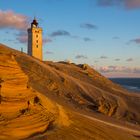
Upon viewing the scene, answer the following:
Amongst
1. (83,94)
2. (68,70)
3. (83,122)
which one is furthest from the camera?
(68,70)

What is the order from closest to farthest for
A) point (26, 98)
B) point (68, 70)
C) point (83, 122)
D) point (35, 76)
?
1. point (26, 98)
2. point (83, 122)
3. point (35, 76)
4. point (68, 70)

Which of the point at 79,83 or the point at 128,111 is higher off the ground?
the point at 79,83

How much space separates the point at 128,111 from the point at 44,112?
104 ft

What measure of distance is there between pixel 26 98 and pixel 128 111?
32585mm

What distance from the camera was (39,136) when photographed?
15.4m

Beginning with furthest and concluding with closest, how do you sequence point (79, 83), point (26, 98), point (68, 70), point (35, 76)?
1. point (68, 70)
2. point (79, 83)
3. point (35, 76)
4. point (26, 98)

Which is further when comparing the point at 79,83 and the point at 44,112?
the point at 79,83

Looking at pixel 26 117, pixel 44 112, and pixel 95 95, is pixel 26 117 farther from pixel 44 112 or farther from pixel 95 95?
pixel 95 95

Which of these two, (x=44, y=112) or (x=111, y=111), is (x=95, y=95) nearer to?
(x=111, y=111)

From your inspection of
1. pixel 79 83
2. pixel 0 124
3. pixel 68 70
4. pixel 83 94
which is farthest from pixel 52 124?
pixel 68 70

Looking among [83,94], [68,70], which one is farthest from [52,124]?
[68,70]

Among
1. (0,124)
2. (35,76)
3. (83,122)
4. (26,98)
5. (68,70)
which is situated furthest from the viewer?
(68,70)

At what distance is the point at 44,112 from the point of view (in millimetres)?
17469

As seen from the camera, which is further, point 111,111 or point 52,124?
point 111,111
